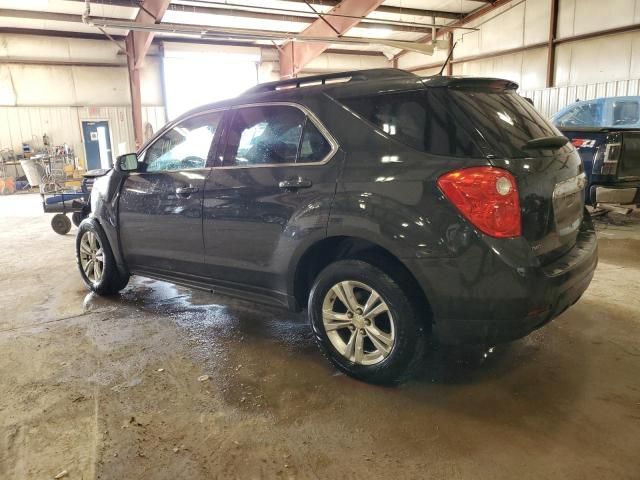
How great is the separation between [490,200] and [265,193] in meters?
1.29

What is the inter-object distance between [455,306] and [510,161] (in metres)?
0.71

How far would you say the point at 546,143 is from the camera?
8.09ft

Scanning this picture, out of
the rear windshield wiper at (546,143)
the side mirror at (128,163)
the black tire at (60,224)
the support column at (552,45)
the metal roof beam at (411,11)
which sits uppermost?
the metal roof beam at (411,11)

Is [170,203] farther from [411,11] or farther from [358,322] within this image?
[411,11]

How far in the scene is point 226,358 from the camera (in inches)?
121

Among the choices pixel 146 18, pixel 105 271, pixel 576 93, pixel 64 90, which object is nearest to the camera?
pixel 105 271

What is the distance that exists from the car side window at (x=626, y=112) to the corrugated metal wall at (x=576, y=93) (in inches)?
A: 101

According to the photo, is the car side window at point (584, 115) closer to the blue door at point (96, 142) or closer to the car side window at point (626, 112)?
the car side window at point (626, 112)

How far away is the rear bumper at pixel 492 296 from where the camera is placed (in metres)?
2.18

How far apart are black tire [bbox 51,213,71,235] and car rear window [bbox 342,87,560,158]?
6178mm

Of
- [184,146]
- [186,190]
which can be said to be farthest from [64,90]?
[186,190]

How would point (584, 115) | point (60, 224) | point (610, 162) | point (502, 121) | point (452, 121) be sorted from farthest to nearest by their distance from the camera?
point (584, 115)
point (60, 224)
point (610, 162)
point (502, 121)
point (452, 121)

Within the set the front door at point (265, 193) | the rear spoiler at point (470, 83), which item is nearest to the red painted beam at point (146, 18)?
the front door at point (265, 193)

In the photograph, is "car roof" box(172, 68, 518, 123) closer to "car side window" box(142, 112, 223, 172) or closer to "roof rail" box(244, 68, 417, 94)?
"roof rail" box(244, 68, 417, 94)
